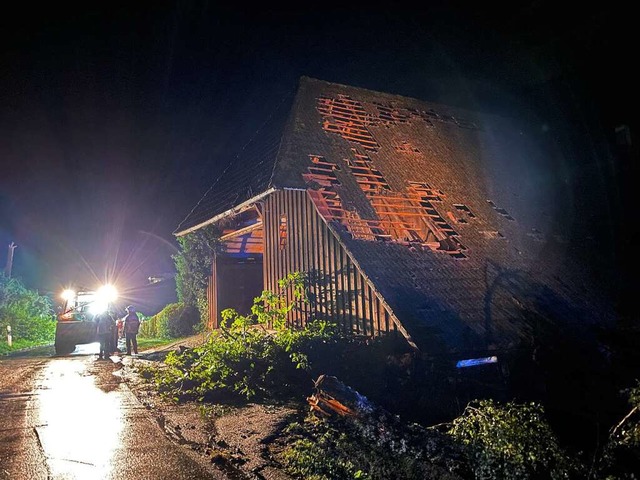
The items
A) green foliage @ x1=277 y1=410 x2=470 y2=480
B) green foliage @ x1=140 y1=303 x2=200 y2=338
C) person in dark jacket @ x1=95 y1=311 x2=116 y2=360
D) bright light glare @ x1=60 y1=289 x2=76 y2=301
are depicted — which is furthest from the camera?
bright light glare @ x1=60 y1=289 x2=76 y2=301

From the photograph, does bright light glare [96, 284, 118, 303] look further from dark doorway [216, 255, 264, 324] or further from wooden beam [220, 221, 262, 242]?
wooden beam [220, 221, 262, 242]

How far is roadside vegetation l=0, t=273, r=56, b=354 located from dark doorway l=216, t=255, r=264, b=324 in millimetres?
10592

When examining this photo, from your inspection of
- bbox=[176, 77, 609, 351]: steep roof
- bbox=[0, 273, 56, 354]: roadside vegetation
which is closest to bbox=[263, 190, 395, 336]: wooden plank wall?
bbox=[176, 77, 609, 351]: steep roof

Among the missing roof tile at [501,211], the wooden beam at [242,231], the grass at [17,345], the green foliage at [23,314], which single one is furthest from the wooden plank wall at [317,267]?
the green foliage at [23,314]

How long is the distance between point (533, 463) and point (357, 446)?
1718 millimetres

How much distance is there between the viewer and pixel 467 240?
9969mm

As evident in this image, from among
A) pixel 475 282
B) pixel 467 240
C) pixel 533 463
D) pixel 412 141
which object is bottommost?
pixel 533 463

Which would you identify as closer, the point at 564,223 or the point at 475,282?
the point at 475,282

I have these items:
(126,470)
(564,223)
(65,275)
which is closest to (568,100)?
(564,223)

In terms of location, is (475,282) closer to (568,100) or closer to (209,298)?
(209,298)

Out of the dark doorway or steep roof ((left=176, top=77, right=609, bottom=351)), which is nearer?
steep roof ((left=176, top=77, right=609, bottom=351))

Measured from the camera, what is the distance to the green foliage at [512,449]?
3.94 metres

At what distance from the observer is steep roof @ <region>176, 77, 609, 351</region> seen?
25.4ft

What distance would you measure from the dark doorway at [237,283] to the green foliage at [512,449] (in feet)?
34.7
